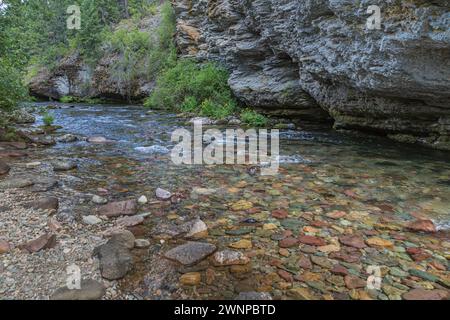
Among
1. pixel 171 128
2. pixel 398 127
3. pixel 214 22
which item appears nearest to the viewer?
pixel 398 127

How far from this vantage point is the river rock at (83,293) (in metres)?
2.32

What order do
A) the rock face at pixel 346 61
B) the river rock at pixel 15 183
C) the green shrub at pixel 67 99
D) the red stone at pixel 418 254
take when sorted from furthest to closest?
the green shrub at pixel 67 99, the rock face at pixel 346 61, the river rock at pixel 15 183, the red stone at pixel 418 254

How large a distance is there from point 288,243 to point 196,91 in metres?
13.1

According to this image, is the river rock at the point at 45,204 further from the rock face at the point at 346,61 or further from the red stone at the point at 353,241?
the rock face at the point at 346,61

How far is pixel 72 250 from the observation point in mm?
2973

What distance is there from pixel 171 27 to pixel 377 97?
1719 centimetres

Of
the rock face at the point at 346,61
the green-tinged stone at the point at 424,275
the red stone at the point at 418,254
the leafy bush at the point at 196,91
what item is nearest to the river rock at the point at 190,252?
the green-tinged stone at the point at 424,275

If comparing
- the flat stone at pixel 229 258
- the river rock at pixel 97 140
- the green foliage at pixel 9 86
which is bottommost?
the flat stone at pixel 229 258

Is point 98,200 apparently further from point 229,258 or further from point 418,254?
point 418,254

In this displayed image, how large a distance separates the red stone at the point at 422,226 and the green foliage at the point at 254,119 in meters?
8.46

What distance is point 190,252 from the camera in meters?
2.99

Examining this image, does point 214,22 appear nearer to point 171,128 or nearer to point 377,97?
point 171,128

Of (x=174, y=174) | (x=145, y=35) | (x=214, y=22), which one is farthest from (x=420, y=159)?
(x=145, y=35)

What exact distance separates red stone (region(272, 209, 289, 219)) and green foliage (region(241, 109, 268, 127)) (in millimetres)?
8065
